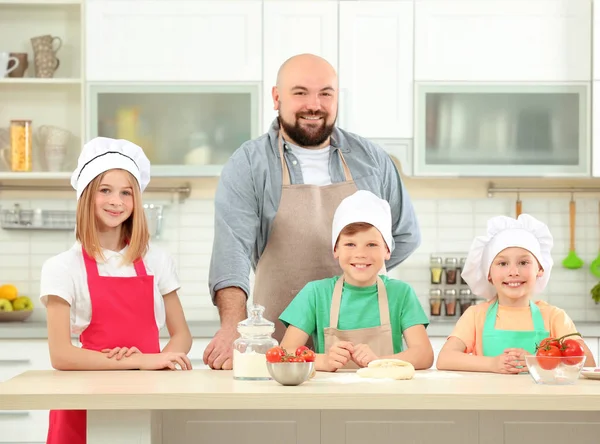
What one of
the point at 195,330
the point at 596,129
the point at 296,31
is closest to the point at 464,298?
the point at 596,129

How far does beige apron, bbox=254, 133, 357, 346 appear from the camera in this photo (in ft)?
8.24

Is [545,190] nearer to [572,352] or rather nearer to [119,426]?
[572,352]

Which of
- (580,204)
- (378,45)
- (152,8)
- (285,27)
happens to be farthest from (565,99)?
(152,8)

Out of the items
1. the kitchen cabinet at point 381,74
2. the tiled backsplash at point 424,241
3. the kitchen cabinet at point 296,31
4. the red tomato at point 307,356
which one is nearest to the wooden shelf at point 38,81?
the tiled backsplash at point 424,241

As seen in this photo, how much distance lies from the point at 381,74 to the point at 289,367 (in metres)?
2.56

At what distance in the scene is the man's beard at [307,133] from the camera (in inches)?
97.3

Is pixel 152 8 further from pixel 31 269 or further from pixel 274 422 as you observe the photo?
pixel 274 422

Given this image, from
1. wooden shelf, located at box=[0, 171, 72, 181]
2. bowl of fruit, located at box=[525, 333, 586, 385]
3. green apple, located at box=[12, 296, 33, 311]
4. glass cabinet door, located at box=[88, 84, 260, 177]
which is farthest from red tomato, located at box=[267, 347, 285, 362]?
green apple, located at box=[12, 296, 33, 311]

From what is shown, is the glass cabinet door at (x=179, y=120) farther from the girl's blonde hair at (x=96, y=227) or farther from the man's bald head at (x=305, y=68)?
the girl's blonde hair at (x=96, y=227)

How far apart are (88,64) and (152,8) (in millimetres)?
360

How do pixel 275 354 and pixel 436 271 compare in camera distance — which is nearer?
pixel 275 354

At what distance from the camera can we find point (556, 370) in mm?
1706

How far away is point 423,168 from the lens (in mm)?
4047

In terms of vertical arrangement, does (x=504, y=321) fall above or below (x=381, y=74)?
below
